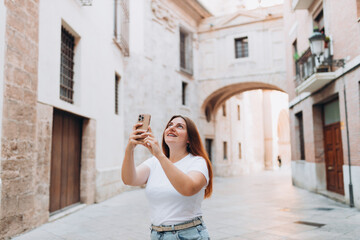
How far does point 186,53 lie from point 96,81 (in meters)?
9.92

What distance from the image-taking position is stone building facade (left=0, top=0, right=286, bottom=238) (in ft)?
18.3

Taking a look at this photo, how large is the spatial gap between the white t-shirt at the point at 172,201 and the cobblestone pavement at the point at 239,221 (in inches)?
149

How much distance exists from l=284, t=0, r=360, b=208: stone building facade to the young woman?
7289mm

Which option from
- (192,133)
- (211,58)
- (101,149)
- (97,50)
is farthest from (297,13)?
(192,133)

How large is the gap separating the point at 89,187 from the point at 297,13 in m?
10.2

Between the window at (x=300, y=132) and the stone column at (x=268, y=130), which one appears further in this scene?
the stone column at (x=268, y=130)

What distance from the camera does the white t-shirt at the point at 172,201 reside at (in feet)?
6.78

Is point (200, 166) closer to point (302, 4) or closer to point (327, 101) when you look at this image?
point (327, 101)

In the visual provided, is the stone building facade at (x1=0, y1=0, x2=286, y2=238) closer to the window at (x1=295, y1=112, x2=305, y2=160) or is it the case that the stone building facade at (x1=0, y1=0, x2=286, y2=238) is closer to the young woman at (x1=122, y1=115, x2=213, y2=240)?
the young woman at (x1=122, y1=115, x2=213, y2=240)

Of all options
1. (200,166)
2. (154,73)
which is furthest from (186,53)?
(200,166)

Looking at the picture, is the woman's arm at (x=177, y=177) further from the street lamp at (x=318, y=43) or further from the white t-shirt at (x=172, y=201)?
the street lamp at (x=318, y=43)

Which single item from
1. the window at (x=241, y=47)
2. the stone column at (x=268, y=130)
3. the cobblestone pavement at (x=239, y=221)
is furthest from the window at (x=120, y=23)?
the stone column at (x=268, y=130)

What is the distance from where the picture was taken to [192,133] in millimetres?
2291

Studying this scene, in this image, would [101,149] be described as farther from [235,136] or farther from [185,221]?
[235,136]
